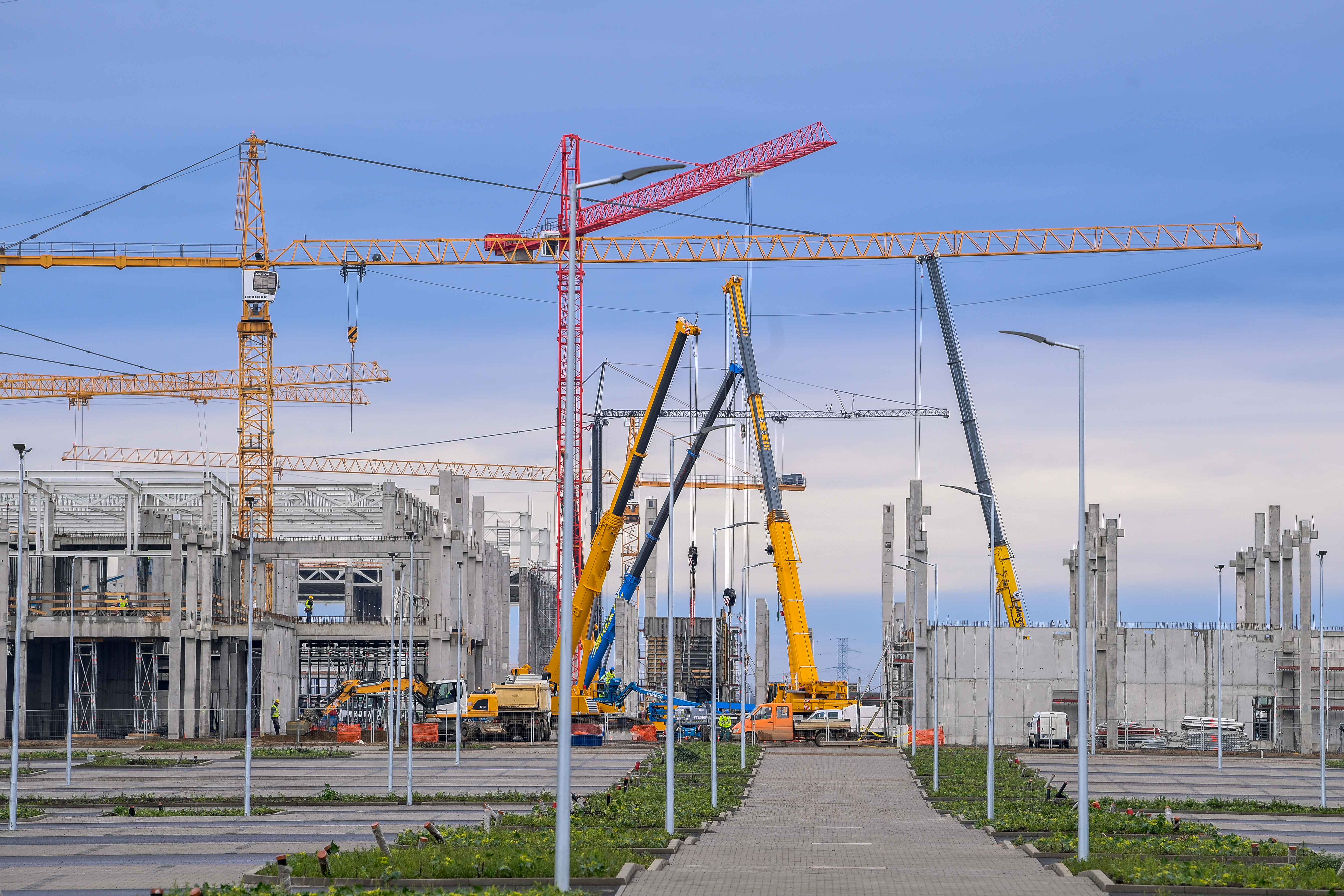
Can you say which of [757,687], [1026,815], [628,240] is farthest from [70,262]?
[1026,815]

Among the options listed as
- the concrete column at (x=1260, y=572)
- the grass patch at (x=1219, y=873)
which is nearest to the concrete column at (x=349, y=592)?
the concrete column at (x=1260, y=572)

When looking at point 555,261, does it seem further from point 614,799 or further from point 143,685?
point 614,799

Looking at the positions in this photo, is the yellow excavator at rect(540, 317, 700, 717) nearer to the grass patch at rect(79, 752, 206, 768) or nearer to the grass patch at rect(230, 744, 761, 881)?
the grass patch at rect(79, 752, 206, 768)

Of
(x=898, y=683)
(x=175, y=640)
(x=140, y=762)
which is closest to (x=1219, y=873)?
(x=140, y=762)

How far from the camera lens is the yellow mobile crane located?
64.1 meters

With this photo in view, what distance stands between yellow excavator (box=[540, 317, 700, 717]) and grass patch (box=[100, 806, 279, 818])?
22.5 metres

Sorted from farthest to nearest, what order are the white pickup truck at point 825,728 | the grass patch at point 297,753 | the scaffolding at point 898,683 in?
the scaffolding at point 898,683
the white pickup truck at point 825,728
the grass patch at point 297,753

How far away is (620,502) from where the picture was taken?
216 feet

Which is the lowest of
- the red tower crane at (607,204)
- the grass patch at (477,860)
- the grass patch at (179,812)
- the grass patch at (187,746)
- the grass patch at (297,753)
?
the grass patch at (187,746)

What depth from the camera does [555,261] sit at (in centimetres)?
9512

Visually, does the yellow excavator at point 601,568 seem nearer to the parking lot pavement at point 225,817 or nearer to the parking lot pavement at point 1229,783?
the parking lot pavement at point 225,817

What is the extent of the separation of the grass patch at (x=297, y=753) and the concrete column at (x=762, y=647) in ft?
147

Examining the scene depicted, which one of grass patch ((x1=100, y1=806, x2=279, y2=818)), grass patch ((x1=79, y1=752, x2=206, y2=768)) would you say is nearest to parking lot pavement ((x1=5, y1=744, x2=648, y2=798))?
grass patch ((x1=79, y1=752, x2=206, y2=768))

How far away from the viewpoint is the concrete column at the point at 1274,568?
234ft
